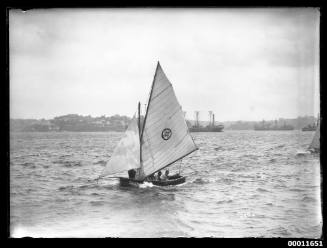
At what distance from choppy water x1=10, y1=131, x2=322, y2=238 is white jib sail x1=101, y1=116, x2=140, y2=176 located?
481mm

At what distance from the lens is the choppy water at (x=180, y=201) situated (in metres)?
7.21

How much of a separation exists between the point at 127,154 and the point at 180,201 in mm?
1875

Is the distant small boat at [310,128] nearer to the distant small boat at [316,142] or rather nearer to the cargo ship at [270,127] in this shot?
the distant small boat at [316,142]

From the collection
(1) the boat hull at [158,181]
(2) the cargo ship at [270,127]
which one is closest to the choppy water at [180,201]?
(2) the cargo ship at [270,127]

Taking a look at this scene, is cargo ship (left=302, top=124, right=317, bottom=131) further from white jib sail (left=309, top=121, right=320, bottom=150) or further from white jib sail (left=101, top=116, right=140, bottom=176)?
white jib sail (left=101, top=116, right=140, bottom=176)

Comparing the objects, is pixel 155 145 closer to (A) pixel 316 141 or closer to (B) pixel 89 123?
(B) pixel 89 123

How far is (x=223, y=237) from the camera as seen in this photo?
23.4 ft

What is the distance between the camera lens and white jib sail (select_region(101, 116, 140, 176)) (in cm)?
849

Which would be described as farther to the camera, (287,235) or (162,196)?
(162,196)
